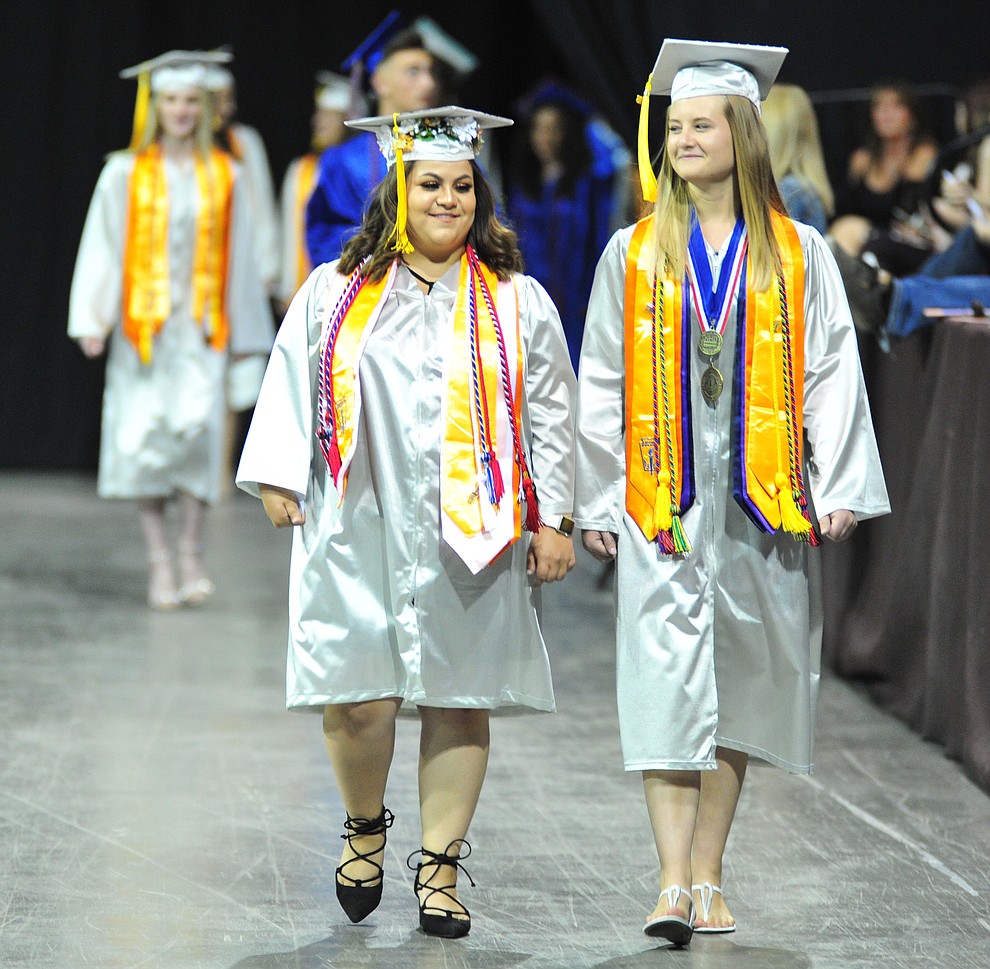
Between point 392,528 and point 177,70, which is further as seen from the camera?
point 177,70

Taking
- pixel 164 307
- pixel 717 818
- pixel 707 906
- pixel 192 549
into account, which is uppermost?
pixel 164 307

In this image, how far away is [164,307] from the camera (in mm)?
6738

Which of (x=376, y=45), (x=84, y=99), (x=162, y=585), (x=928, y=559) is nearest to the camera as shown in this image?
(x=928, y=559)

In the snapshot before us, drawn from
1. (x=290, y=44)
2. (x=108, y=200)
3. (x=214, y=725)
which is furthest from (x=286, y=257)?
(x=214, y=725)

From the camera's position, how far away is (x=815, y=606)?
3.43 metres

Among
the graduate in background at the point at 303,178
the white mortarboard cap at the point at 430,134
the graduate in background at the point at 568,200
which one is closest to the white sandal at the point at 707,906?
the white mortarboard cap at the point at 430,134

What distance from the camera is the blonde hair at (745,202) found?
3268mm

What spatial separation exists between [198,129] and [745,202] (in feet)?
12.6

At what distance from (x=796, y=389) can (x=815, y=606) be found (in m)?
0.43

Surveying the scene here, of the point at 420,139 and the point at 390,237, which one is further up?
the point at 420,139

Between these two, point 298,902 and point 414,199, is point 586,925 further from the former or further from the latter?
point 414,199

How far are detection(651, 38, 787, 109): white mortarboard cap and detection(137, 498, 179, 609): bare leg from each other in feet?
12.5

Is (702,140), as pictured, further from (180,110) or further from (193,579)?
(193,579)

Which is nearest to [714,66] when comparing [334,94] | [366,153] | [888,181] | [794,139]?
[794,139]
